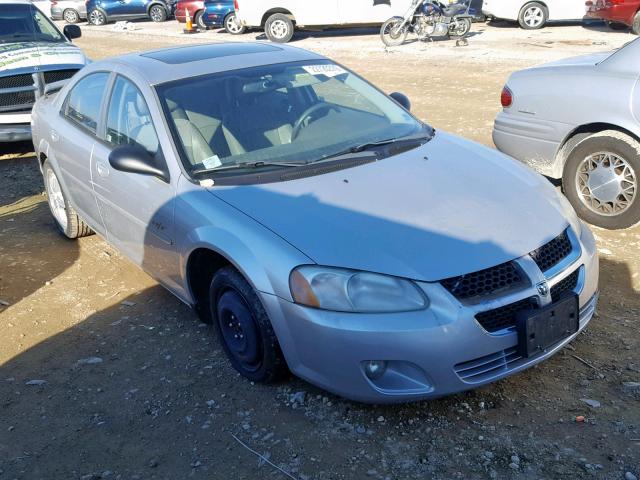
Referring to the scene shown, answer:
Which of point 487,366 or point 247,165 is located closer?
point 487,366

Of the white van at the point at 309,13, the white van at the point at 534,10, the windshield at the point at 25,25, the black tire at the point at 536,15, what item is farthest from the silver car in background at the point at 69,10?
the windshield at the point at 25,25

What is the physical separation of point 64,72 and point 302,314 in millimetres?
7187

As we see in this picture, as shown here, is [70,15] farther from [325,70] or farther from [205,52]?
[325,70]

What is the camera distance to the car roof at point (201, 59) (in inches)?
173

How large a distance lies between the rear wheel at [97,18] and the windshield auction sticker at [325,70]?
93.9 feet

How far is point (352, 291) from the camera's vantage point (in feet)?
10.1

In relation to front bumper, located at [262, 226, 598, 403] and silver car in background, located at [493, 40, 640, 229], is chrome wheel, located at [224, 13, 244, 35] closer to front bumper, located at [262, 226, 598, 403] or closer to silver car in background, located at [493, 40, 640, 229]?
silver car in background, located at [493, 40, 640, 229]

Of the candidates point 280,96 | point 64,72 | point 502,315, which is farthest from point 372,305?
point 64,72

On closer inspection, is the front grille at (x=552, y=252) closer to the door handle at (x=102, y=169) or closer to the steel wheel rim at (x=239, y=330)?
the steel wheel rim at (x=239, y=330)

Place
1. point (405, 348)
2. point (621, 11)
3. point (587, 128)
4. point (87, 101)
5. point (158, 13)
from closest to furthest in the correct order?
point (405, 348) → point (87, 101) → point (587, 128) → point (621, 11) → point (158, 13)

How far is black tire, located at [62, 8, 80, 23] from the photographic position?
107ft

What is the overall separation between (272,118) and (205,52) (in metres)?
0.88

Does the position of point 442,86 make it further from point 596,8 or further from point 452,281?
point 452,281

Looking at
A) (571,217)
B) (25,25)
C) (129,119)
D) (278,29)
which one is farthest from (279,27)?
(571,217)
